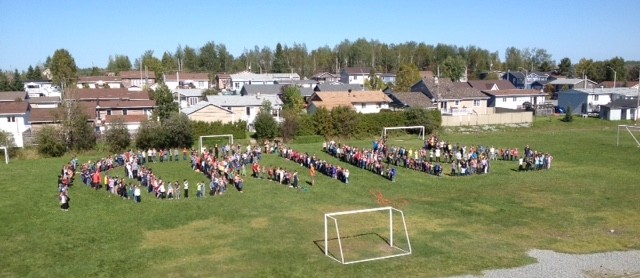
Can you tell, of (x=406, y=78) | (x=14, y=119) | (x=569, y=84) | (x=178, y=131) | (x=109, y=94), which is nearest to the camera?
(x=178, y=131)

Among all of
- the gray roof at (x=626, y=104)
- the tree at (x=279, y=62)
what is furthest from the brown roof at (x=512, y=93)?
the tree at (x=279, y=62)

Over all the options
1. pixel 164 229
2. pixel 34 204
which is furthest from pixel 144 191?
pixel 164 229

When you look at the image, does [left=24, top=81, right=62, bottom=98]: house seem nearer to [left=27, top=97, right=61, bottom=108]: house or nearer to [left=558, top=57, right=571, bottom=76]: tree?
[left=27, top=97, right=61, bottom=108]: house

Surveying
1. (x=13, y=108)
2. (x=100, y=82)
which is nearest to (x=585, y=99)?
(x=13, y=108)

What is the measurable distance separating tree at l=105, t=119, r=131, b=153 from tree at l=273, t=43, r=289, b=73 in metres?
93.0

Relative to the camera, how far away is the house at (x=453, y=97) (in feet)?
219

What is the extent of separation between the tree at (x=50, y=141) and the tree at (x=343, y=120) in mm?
22564

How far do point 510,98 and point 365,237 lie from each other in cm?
5911

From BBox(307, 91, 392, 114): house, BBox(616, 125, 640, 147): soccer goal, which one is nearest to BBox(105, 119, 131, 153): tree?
BBox(307, 91, 392, 114): house

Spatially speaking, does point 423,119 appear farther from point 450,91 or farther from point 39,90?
point 39,90

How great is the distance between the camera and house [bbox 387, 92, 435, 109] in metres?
62.6

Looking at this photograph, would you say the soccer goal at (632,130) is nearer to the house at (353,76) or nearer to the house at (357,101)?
the house at (357,101)

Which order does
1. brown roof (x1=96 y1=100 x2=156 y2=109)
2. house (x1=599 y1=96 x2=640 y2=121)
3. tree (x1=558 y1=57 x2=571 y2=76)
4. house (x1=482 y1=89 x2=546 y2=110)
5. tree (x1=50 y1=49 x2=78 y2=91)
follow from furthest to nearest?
tree (x1=558 y1=57 x2=571 y2=76) < tree (x1=50 y1=49 x2=78 y2=91) < house (x1=482 y1=89 x2=546 y2=110) < house (x1=599 y1=96 x2=640 y2=121) < brown roof (x1=96 y1=100 x2=156 y2=109)

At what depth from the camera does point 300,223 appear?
79.5 ft
